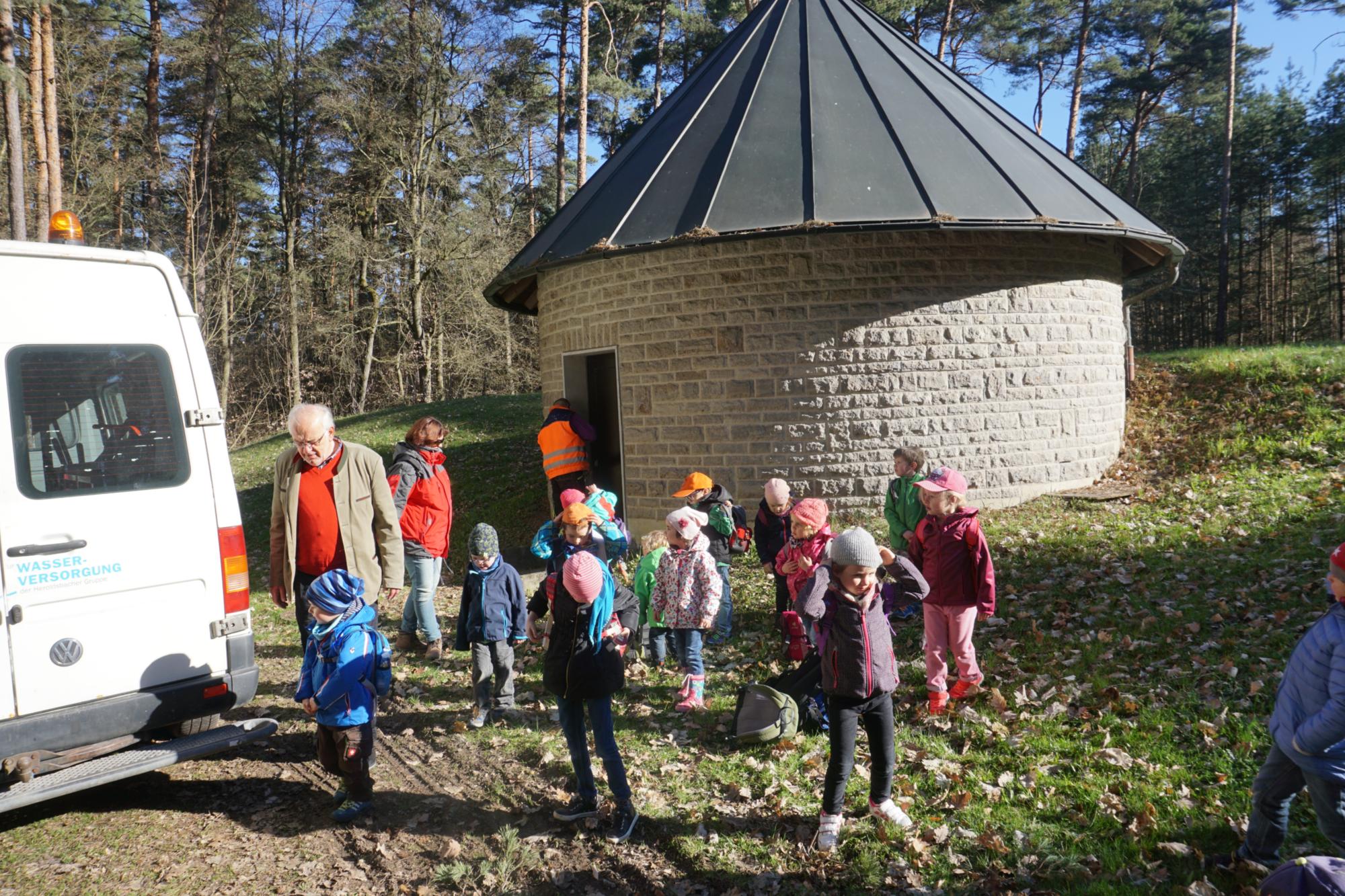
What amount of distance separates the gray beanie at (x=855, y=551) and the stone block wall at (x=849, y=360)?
205 inches

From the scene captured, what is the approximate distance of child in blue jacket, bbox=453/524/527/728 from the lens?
5.03 metres

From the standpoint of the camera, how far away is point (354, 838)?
388cm

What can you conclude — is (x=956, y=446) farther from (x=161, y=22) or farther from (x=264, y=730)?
Result: (x=161, y=22)

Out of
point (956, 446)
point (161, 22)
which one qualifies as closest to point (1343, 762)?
point (956, 446)

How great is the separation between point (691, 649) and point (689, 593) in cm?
37

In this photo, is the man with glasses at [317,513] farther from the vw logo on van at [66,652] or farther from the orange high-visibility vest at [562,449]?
the orange high-visibility vest at [562,449]

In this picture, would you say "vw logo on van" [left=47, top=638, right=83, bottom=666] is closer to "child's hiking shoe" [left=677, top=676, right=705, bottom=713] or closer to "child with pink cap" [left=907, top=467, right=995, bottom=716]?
"child's hiking shoe" [left=677, top=676, right=705, bottom=713]

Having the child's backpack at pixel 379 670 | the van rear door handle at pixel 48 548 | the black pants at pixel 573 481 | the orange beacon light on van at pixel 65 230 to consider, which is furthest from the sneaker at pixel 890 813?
the black pants at pixel 573 481

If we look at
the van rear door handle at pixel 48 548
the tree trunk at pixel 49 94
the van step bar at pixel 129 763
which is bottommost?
the van step bar at pixel 129 763

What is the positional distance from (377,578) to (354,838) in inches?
61.6

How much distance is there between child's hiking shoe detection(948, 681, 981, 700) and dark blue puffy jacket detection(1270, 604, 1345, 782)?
2.17 m

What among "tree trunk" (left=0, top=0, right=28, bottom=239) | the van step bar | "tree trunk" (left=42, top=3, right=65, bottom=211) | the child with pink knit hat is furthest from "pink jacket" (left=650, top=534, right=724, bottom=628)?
"tree trunk" (left=42, top=3, right=65, bottom=211)

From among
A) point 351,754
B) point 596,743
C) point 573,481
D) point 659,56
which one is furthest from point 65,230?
point 659,56

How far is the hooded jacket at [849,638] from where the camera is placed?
11.8 ft
